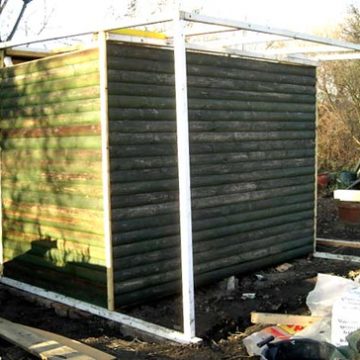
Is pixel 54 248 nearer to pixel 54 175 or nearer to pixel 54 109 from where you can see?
pixel 54 175

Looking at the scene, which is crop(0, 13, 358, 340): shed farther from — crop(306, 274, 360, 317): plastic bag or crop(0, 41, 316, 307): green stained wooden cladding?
crop(306, 274, 360, 317): plastic bag

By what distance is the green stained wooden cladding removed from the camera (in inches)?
212

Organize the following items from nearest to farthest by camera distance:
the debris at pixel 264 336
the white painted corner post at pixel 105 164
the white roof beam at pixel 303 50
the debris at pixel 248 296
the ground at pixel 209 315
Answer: the debris at pixel 264 336 → the ground at pixel 209 315 → the white painted corner post at pixel 105 164 → the debris at pixel 248 296 → the white roof beam at pixel 303 50

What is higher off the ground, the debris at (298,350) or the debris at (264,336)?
the debris at (298,350)

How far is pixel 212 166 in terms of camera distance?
20.5 feet

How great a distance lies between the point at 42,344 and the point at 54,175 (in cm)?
209

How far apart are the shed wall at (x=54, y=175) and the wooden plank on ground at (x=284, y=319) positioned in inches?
58.0

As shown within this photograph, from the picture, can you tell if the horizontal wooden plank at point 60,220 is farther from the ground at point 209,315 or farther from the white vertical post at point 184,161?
the white vertical post at point 184,161

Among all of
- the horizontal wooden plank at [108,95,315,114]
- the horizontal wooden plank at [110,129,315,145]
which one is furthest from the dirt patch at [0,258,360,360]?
the horizontal wooden plank at [108,95,315,114]

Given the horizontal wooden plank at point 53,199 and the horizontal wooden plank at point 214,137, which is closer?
the horizontal wooden plank at point 214,137

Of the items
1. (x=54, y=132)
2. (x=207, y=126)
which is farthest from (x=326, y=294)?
(x=54, y=132)

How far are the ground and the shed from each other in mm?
172

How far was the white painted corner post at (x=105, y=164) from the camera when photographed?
5153mm

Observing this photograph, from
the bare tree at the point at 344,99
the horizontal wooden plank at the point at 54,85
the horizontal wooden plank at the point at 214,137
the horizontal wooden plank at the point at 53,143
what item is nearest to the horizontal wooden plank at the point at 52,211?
the horizontal wooden plank at the point at 53,143
